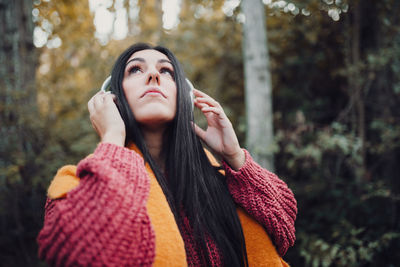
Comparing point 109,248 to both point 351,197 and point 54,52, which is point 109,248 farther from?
point 54,52

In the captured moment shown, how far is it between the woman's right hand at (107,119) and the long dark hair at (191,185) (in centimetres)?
7

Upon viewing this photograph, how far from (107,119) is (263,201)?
94cm

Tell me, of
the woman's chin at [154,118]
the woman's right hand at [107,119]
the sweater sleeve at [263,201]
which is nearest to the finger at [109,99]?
the woman's right hand at [107,119]

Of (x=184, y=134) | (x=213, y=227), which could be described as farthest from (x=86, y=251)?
(x=184, y=134)

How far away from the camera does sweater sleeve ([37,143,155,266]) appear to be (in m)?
0.88

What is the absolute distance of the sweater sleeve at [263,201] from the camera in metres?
1.35

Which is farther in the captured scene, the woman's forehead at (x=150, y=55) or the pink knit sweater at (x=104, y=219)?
the woman's forehead at (x=150, y=55)

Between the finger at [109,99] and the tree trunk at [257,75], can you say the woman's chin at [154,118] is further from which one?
the tree trunk at [257,75]

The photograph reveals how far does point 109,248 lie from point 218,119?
0.90 metres

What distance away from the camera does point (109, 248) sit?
89 centimetres

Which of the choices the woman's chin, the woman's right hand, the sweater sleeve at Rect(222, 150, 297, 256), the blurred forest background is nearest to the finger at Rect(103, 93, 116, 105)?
the woman's right hand

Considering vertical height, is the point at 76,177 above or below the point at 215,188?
above

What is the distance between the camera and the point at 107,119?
1.24m

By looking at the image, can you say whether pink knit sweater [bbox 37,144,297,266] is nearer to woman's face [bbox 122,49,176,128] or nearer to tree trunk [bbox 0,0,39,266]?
woman's face [bbox 122,49,176,128]
